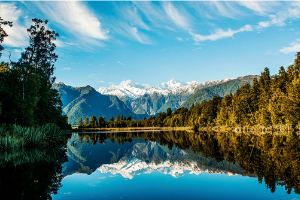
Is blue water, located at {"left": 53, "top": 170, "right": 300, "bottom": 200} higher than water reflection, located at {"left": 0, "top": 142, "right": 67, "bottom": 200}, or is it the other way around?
water reflection, located at {"left": 0, "top": 142, "right": 67, "bottom": 200}

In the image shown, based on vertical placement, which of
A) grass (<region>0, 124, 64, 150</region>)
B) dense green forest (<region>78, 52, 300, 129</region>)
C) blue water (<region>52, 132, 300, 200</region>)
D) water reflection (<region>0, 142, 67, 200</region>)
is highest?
dense green forest (<region>78, 52, 300, 129</region>)

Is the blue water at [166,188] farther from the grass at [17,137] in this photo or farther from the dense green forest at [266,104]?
the dense green forest at [266,104]

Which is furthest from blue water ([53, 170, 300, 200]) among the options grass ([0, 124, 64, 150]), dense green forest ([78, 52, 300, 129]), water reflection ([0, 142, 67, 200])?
dense green forest ([78, 52, 300, 129])

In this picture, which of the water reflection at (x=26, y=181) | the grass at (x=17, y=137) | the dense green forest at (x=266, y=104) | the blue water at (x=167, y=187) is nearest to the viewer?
the water reflection at (x=26, y=181)

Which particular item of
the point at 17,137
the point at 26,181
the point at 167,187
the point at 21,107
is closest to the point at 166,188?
the point at 167,187

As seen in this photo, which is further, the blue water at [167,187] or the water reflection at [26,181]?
the blue water at [167,187]

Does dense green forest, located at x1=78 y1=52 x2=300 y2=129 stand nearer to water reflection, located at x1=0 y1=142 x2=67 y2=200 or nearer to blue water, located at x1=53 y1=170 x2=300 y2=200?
blue water, located at x1=53 y1=170 x2=300 y2=200

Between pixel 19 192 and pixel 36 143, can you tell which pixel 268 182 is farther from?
pixel 36 143

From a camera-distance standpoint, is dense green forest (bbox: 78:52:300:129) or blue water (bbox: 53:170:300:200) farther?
dense green forest (bbox: 78:52:300:129)

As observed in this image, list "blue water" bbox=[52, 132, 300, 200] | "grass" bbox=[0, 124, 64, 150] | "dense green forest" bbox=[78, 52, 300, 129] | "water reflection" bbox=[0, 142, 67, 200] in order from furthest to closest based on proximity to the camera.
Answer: "dense green forest" bbox=[78, 52, 300, 129] → "grass" bbox=[0, 124, 64, 150] → "blue water" bbox=[52, 132, 300, 200] → "water reflection" bbox=[0, 142, 67, 200]

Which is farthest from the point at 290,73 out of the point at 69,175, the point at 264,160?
the point at 69,175

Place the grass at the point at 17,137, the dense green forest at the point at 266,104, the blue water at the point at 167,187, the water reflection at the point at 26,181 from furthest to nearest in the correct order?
the dense green forest at the point at 266,104, the grass at the point at 17,137, the blue water at the point at 167,187, the water reflection at the point at 26,181

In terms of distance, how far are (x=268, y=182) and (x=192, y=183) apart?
448 cm

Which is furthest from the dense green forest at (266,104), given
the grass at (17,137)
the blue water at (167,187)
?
the grass at (17,137)
